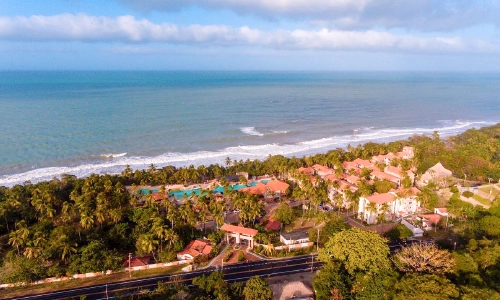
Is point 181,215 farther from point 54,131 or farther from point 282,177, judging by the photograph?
point 54,131

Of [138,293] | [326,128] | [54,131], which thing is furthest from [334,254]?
[54,131]

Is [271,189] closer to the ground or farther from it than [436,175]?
closer to the ground

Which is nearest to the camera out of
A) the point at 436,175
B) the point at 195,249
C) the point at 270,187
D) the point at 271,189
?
the point at 195,249

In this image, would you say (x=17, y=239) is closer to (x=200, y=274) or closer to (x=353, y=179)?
(x=200, y=274)

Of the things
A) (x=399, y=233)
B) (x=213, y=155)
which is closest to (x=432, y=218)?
(x=399, y=233)

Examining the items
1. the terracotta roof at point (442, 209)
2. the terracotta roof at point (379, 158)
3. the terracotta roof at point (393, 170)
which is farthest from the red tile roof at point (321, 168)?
the terracotta roof at point (442, 209)

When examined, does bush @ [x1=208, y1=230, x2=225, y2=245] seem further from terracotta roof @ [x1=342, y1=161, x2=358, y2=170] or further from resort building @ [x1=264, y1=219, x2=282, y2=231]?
terracotta roof @ [x1=342, y1=161, x2=358, y2=170]

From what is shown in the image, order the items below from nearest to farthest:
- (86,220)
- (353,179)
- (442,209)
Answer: (86,220), (442,209), (353,179)
